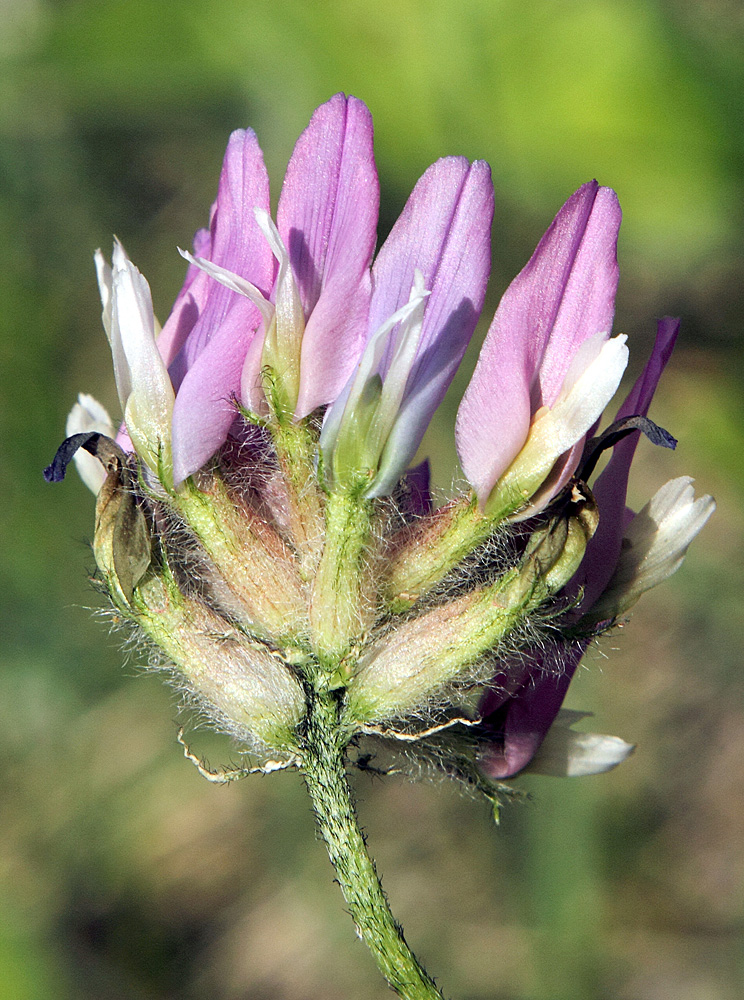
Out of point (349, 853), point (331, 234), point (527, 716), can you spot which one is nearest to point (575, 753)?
point (527, 716)

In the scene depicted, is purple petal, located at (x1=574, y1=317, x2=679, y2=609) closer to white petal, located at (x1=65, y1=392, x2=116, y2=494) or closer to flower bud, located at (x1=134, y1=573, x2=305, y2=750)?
flower bud, located at (x1=134, y1=573, x2=305, y2=750)

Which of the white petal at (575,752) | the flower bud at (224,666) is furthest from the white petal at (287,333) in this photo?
the white petal at (575,752)

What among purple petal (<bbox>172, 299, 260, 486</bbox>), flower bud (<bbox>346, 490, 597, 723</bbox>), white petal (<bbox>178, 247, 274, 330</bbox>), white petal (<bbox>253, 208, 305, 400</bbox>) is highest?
white petal (<bbox>178, 247, 274, 330</bbox>)

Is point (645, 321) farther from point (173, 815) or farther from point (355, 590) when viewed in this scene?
point (355, 590)

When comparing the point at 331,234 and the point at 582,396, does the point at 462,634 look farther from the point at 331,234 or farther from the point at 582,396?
the point at 331,234

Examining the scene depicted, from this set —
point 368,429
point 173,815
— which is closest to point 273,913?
point 173,815

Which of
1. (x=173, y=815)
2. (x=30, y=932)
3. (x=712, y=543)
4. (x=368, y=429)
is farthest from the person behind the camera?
(x=712, y=543)

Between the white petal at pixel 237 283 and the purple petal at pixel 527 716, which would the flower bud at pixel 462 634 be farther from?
the white petal at pixel 237 283

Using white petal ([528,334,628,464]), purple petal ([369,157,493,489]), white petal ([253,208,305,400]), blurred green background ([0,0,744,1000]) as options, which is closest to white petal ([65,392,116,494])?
white petal ([253,208,305,400])
